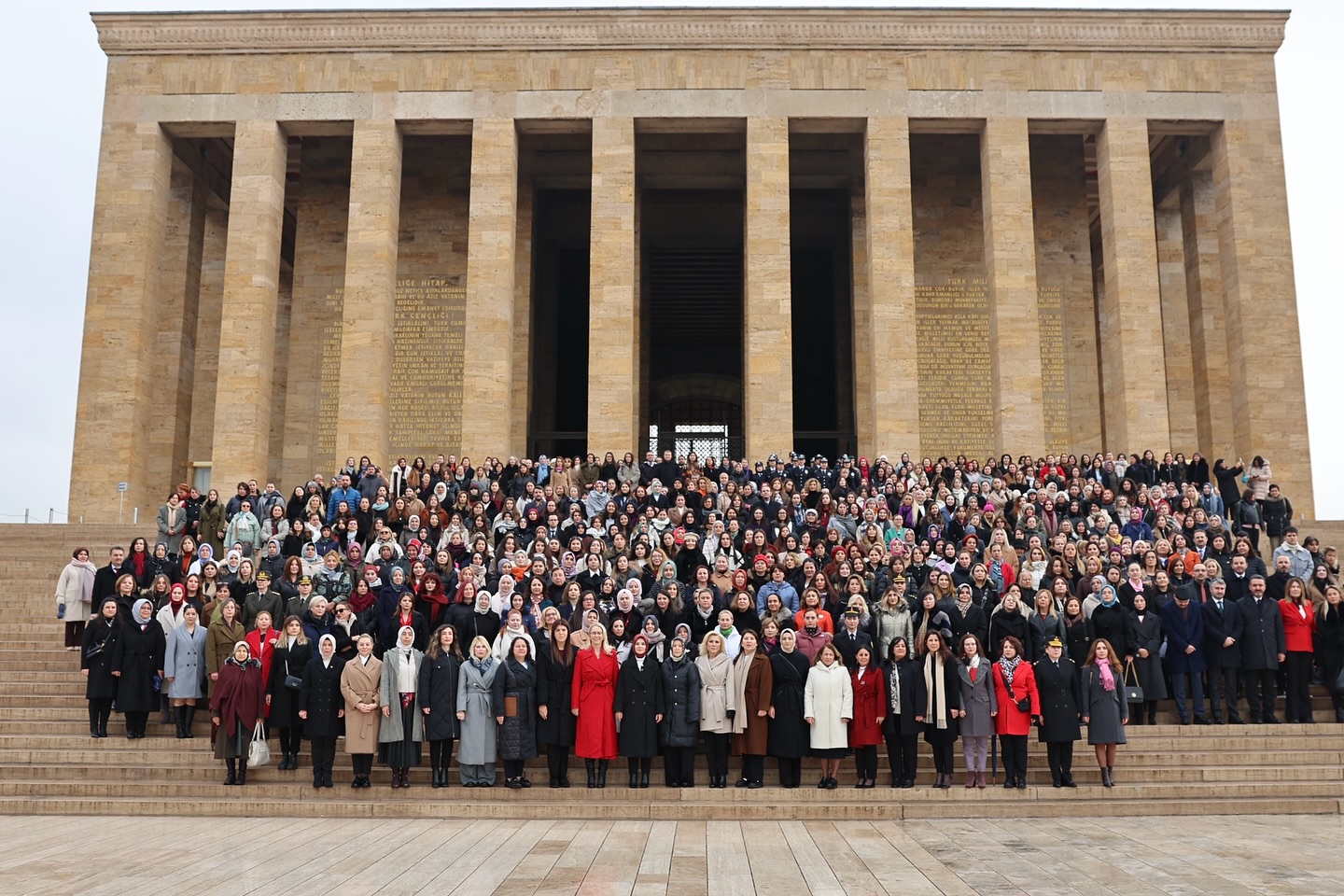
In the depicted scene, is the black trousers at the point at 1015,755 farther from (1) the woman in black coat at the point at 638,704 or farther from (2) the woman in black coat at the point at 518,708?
(2) the woman in black coat at the point at 518,708

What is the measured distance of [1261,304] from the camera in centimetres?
2373

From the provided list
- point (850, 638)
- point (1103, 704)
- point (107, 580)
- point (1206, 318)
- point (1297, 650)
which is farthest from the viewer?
point (1206, 318)

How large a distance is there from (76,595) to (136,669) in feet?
8.06

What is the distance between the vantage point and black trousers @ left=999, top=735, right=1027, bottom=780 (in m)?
10.4

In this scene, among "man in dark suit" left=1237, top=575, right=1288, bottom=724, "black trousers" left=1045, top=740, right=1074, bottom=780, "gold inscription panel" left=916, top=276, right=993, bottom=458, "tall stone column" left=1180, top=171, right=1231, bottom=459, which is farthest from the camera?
"gold inscription panel" left=916, top=276, right=993, bottom=458

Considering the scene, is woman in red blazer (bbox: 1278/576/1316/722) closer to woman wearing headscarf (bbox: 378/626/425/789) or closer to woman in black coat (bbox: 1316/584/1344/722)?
woman in black coat (bbox: 1316/584/1344/722)

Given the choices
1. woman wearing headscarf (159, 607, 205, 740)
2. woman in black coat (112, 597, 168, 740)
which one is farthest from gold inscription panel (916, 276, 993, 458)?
woman in black coat (112, 597, 168, 740)

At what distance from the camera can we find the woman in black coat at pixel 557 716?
1066 cm

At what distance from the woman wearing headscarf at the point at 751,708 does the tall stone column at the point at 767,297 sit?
12.0m

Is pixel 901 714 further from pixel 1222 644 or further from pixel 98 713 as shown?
pixel 98 713

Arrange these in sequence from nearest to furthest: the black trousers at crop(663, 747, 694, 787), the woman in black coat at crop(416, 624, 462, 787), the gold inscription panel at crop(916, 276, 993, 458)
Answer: the woman in black coat at crop(416, 624, 462, 787)
the black trousers at crop(663, 747, 694, 787)
the gold inscription panel at crop(916, 276, 993, 458)

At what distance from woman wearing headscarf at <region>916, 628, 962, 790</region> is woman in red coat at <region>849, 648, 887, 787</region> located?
34cm

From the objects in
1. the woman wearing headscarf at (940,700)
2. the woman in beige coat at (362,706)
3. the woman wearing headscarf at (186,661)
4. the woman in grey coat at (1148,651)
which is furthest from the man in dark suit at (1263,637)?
the woman wearing headscarf at (186,661)

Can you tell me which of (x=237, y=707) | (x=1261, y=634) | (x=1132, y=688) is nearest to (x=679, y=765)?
(x=237, y=707)
